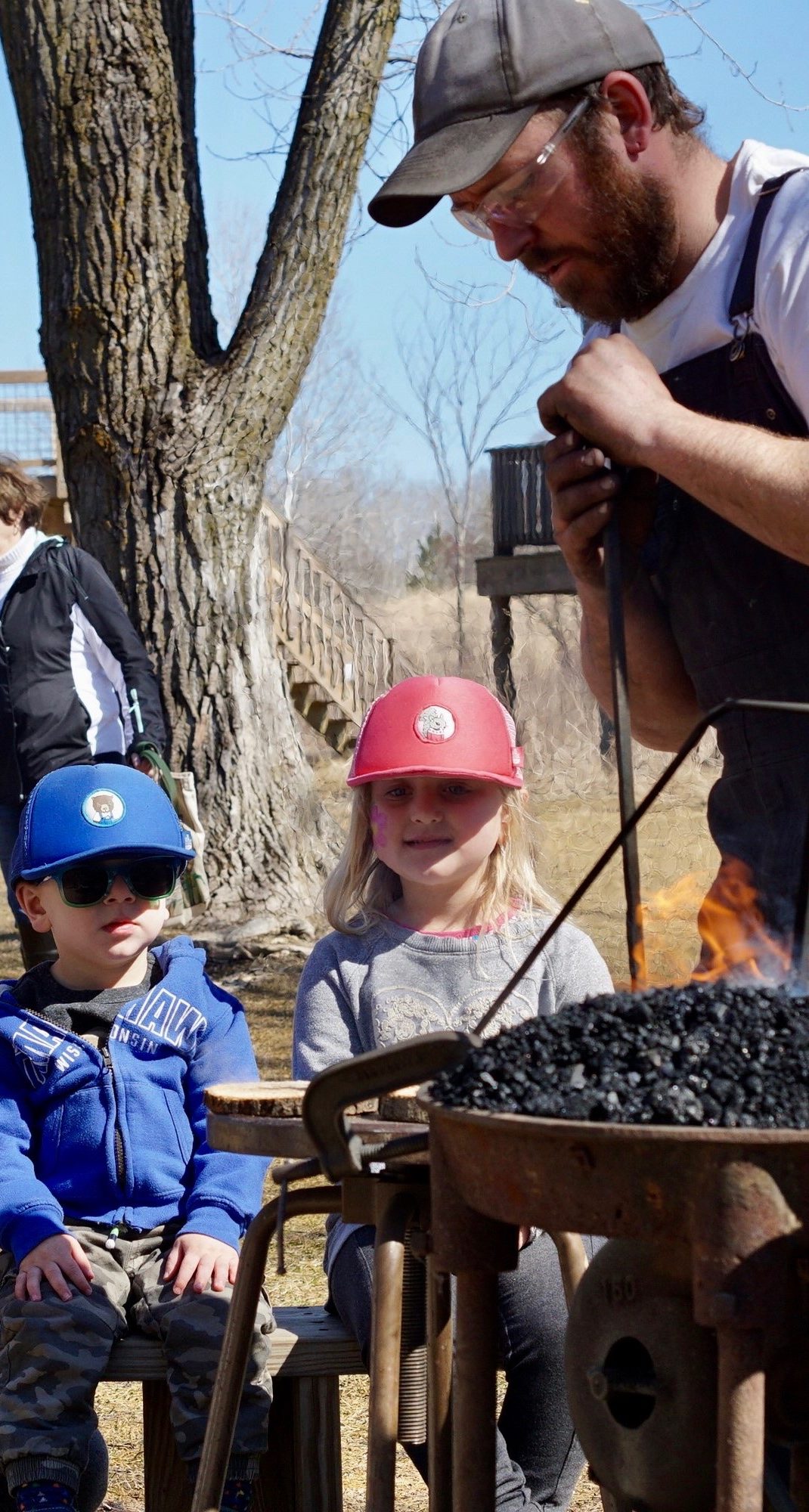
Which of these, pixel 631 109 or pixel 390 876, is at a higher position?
pixel 631 109

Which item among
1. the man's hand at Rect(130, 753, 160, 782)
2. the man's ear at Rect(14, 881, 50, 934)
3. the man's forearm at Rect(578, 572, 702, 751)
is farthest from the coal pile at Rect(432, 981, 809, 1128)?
the man's hand at Rect(130, 753, 160, 782)

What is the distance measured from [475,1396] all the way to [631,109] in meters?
1.61

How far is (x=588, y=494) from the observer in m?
2.02

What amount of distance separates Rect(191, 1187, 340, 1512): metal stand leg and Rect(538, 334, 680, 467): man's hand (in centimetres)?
98

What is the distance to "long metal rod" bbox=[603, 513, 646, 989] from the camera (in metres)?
1.86

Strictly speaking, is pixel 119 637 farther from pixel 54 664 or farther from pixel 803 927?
pixel 803 927

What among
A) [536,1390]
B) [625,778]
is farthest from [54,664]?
[625,778]

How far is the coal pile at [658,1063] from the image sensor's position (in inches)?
54.4

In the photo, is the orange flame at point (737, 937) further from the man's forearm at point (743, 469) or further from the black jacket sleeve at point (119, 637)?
the black jacket sleeve at point (119, 637)

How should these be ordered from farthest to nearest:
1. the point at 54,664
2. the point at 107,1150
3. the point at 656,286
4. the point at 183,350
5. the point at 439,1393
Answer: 1. the point at 183,350
2. the point at 54,664
3. the point at 107,1150
4. the point at 656,286
5. the point at 439,1393

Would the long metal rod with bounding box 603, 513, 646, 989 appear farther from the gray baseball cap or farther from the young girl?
the young girl

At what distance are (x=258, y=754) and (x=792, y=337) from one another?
5902mm

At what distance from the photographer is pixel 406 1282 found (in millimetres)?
2070

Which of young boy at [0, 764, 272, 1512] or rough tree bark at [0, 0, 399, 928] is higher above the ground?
rough tree bark at [0, 0, 399, 928]
